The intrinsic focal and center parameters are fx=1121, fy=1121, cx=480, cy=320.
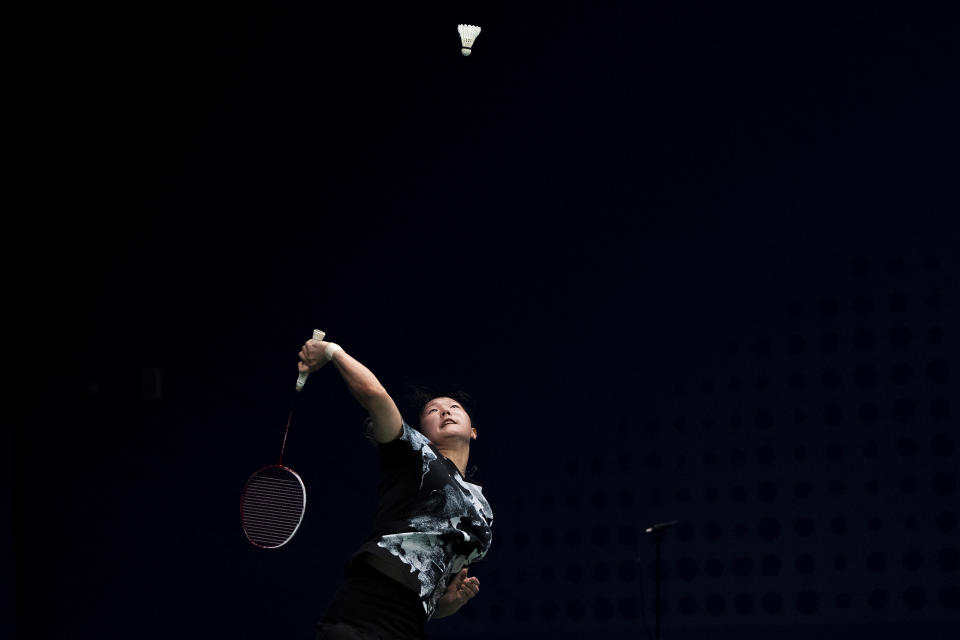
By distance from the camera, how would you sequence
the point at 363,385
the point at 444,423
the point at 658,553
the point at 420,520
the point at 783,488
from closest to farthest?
1. the point at 363,385
2. the point at 420,520
3. the point at 444,423
4. the point at 658,553
5. the point at 783,488

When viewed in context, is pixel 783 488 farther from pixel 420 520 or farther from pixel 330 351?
pixel 330 351

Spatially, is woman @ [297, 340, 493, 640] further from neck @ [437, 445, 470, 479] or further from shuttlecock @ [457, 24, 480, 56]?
shuttlecock @ [457, 24, 480, 56]

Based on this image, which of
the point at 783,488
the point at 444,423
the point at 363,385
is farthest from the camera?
the point at 783,488

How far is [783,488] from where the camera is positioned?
5.52 meters

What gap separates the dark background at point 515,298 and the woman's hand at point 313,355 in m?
2.63

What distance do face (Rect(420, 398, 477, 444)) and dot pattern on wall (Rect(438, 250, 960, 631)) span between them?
7.61 feet

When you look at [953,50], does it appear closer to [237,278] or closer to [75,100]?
[237,278]

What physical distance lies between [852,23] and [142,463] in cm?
423

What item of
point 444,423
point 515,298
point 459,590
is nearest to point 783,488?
point 515,298

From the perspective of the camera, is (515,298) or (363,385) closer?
(363,385)

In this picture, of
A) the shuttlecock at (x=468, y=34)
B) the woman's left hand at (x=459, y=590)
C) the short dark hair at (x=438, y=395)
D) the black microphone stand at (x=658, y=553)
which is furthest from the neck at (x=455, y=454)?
the shuttlecock at (x=468, y=34)

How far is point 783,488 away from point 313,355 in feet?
10.8

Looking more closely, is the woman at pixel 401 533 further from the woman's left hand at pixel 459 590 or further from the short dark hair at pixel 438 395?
the short dark hair at pixel 438 395

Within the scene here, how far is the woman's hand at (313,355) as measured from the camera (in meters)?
2.93
